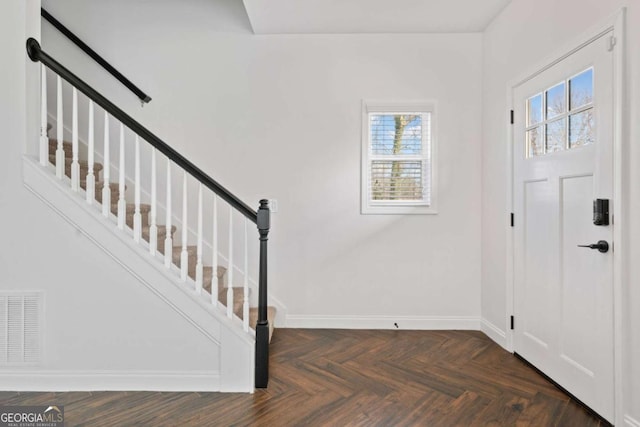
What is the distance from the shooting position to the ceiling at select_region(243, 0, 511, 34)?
8.57ft

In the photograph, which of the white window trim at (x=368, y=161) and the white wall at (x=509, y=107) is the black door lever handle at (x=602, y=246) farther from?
the white window trim at (x=368, y=161)

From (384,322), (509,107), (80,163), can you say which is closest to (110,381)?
(80,163)

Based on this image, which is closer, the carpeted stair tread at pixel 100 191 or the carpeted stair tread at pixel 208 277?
the carpeted stair tread at pixel 208 277

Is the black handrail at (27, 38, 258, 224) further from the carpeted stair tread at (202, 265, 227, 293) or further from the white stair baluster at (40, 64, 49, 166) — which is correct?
the carpeted stair tread at (202, 265, 227, 293)

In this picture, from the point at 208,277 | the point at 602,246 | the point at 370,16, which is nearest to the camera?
the point at 602,246

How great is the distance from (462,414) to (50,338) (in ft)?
8.04

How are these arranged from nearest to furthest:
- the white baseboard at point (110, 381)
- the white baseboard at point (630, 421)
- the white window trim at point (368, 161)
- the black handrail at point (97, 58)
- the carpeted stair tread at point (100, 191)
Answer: the white baseboard at point (630, 421) < the white baseboard at point (110, 381) < the carpeted stair tread at point (100, 191) < the black handrail at point (97, 58) < the white window trim at point (368, 161)

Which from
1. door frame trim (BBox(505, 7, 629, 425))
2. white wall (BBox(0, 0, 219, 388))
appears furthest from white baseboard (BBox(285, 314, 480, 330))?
door frame trim (BBox(505, 7, 629, 425))

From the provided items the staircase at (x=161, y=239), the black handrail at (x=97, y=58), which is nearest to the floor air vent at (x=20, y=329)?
the staircase at (x=161, y=239)

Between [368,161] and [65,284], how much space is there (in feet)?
8.11

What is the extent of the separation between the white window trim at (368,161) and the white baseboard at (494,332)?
1089mm

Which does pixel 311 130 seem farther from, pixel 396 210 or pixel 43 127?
pixel 43 127

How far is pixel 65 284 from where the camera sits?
6.49 ft

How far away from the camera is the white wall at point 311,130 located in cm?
305
